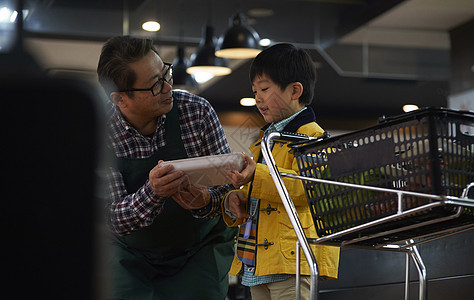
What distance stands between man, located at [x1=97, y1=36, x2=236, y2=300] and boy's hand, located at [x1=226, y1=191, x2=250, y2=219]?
0.07 m

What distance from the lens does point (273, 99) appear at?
2.00m

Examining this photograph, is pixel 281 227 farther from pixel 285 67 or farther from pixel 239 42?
pixel 239 42

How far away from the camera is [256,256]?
1853mm

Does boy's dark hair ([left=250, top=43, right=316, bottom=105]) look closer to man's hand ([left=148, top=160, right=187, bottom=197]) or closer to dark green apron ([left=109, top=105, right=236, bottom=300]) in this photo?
dark green apron ([left=109, top=105, right=236, bottom=300])

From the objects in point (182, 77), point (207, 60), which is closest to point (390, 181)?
point (207, 60)

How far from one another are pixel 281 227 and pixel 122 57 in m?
0.69

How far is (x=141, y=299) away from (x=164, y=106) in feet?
1.89

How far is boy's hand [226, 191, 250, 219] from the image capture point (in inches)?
70.7

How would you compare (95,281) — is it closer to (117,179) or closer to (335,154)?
(335,154)

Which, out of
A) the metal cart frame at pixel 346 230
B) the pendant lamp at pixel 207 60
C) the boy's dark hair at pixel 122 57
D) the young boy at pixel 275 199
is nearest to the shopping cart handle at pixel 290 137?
the metal cart frame at pixel 346 230

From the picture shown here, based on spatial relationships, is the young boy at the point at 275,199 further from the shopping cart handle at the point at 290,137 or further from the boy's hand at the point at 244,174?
the shopping cart handle at the point at 290,137

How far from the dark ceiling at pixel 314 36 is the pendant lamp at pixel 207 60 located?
0.53 m

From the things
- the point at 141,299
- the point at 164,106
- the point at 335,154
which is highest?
the point at 164,106

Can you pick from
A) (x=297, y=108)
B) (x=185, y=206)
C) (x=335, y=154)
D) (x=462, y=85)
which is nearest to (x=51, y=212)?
(x=335, y=154)
